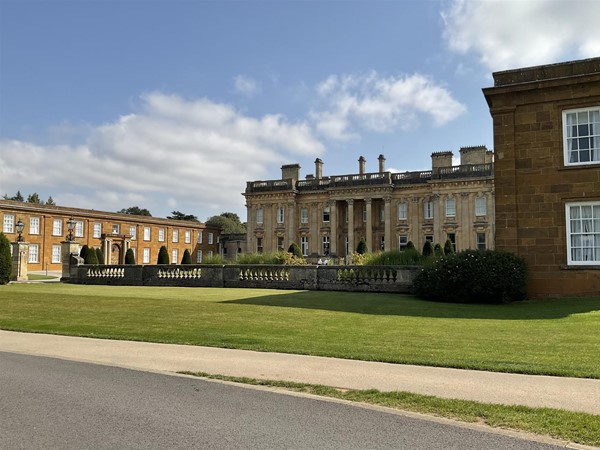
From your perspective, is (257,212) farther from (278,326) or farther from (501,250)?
(278,326)

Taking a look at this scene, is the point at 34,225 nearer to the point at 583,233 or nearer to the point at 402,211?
the point at 402,211

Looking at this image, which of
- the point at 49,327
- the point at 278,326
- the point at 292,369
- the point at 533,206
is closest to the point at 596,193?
the point at 533,206

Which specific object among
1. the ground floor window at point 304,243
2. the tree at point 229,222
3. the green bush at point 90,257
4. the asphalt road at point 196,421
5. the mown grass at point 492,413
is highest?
the tree at point 229,222

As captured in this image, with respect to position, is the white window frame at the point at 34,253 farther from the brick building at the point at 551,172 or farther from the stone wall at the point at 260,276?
the brick building at the point at 551,172

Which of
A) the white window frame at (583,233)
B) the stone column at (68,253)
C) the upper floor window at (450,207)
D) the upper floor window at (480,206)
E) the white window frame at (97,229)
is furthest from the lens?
the upper floor window at (450,207)

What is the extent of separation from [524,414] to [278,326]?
7.02 metres

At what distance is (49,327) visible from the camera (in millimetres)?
12320

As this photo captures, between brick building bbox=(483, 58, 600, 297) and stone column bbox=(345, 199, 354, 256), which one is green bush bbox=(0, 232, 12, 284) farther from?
stone column bbox=(345, 199, 354, 256)

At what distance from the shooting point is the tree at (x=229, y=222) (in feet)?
363

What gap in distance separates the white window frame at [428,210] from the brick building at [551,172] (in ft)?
153

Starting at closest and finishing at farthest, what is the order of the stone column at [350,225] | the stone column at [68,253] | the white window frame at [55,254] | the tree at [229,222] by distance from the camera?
the stone column at [68,253] → the white window frame at [55,254] → the stone column at [350,225] → the tree at [229,222]

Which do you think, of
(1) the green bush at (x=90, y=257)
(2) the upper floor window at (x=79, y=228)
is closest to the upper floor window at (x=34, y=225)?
(2) the upper floor window at (x=79, y=228)

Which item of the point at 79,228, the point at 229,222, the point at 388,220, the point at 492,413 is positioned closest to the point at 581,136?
the point at 492,413

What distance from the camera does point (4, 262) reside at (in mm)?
28719
